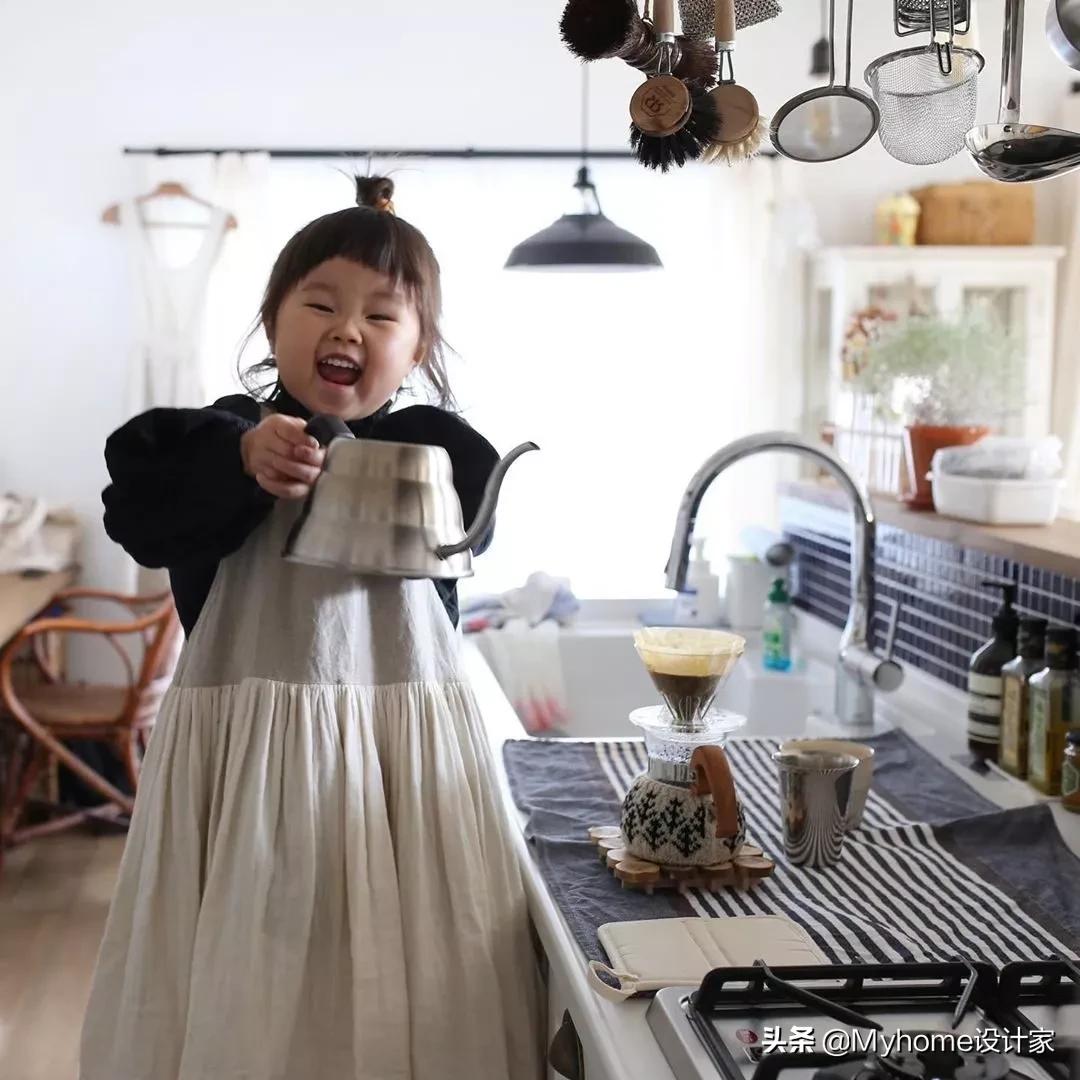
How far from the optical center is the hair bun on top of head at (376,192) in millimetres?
1360

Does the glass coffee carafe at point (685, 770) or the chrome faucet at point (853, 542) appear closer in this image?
the glass coffee carafe at point (685, 770)

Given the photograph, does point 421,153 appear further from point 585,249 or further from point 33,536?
point 33,536

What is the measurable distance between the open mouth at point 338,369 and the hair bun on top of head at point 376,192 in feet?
0.58

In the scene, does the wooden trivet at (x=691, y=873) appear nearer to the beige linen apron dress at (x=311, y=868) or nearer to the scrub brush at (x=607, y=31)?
the beige linen apron dress at (x=311, y=868)

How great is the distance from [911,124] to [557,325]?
2906 mm

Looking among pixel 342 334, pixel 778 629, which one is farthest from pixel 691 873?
pixel 778 629

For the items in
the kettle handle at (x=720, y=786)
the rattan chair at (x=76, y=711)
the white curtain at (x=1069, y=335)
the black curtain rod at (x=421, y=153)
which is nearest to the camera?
the kettle handle at (x=720, y=786)

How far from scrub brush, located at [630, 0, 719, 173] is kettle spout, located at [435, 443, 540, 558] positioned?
303mm

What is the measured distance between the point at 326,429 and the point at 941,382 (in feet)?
4.63

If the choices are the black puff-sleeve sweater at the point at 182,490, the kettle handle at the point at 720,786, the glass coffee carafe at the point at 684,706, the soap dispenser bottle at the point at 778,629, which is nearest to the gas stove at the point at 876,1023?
the kettle handle at the point at 720,786

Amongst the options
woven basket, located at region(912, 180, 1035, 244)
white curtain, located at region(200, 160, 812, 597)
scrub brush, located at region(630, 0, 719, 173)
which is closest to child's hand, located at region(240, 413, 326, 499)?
scrub brush, located at region(630, 0, 719, 173)

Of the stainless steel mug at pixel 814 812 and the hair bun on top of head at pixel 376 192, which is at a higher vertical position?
the hair bun on top of head at pixel 376 192

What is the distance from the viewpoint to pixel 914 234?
403 cm

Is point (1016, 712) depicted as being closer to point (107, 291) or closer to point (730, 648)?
point (730, 648)
